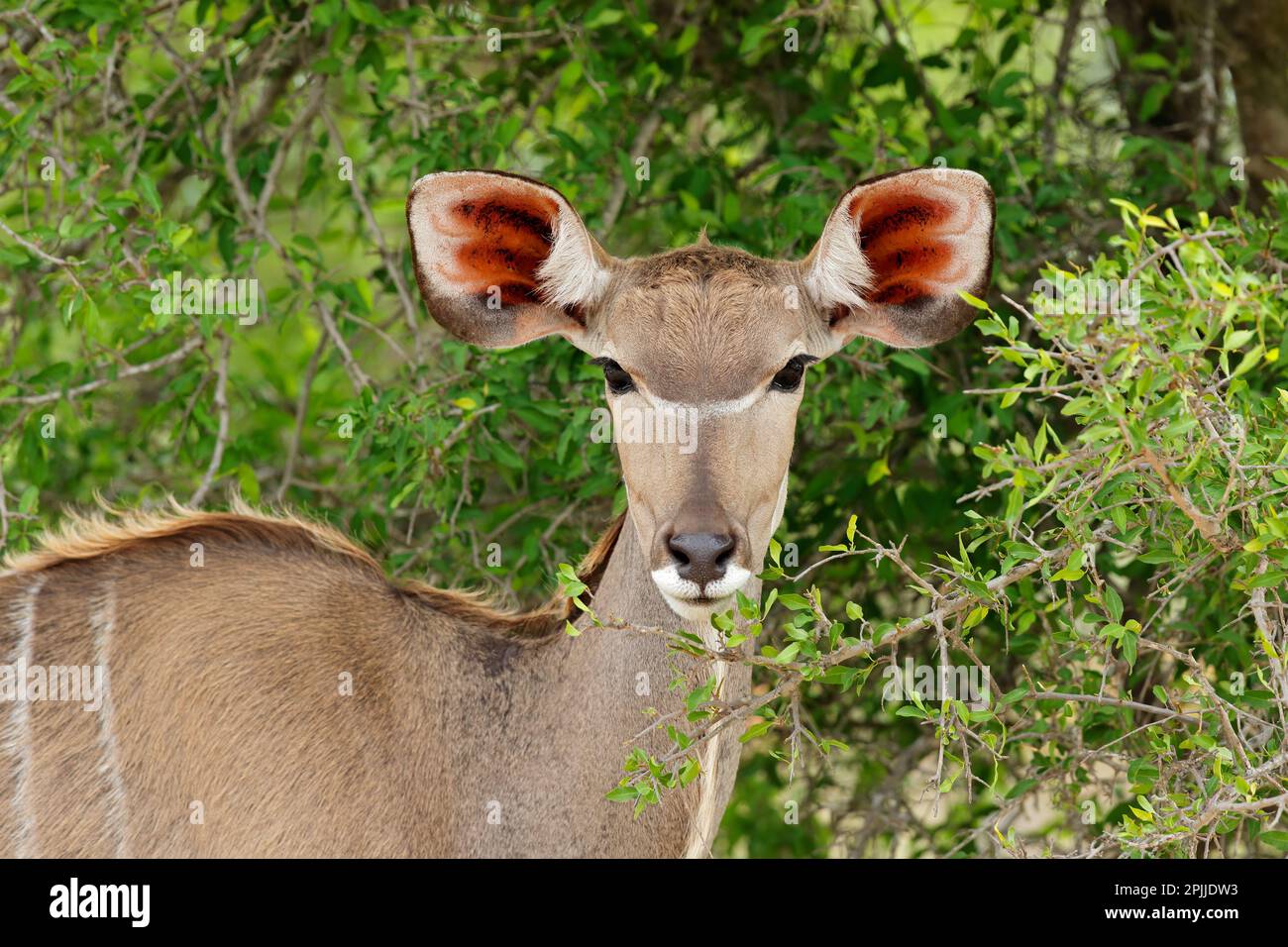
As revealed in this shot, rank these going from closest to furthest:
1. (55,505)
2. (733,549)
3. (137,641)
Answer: (733,549) → (137,641) → (55,505)

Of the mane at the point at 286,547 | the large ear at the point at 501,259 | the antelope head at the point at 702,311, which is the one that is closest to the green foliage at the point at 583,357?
the antelope head at the point at 702,311

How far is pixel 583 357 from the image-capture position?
470 centimetres

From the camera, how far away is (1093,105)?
561cm

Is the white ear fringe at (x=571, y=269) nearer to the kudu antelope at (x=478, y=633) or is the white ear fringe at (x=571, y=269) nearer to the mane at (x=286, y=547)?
the kudu antelope at (x=478, y=633)

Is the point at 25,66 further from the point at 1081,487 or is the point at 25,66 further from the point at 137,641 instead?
the point at 1081,487

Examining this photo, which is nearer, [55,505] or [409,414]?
[409,414]

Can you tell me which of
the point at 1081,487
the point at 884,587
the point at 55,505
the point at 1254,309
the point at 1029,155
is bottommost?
the point at 55,505

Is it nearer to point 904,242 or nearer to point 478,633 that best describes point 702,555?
point 478,633

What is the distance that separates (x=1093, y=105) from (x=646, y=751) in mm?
3224

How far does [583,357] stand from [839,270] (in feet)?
3.70

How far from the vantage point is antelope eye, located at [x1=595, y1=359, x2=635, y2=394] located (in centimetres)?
363

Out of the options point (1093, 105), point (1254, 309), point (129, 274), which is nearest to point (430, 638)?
point (129, 274)

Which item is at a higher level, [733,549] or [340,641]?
[733,549]

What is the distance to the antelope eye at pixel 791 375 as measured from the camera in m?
3.58
